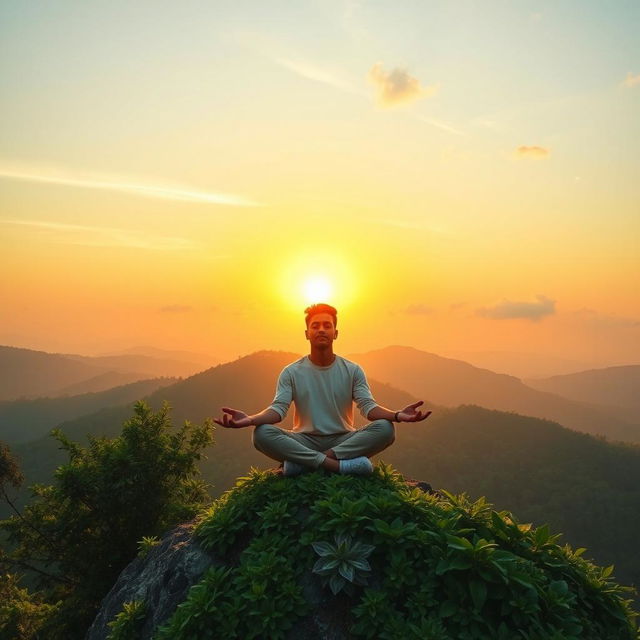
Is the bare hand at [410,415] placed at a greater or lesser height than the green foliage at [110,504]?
greater

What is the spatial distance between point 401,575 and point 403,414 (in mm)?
2189

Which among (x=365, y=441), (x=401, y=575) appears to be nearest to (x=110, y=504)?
(x=365, y=441)

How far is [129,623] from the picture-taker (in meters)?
5.98

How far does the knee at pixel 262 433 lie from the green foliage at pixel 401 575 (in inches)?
35.4

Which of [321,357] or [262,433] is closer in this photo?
[262,433]

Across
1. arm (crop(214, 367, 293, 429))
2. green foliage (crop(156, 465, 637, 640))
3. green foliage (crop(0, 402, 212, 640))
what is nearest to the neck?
arm (crop(214, 367, 293, 429))

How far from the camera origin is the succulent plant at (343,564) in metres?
4.99

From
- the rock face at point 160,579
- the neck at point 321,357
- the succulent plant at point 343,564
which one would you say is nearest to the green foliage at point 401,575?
the succulent plant at point 343,564

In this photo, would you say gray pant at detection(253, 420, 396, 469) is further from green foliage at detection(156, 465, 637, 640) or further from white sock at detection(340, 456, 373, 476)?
green foliage at detection(156, 465, 637, 640)

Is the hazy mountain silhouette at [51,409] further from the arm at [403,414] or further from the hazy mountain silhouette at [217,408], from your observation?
the arm at [403,414]

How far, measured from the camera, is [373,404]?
7.42 m

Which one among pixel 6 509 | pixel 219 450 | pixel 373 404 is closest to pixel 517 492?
pixel 219 450

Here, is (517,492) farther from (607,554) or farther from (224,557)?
(224,557)

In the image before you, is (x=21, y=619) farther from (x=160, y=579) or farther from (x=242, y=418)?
(x=242, y=418)
